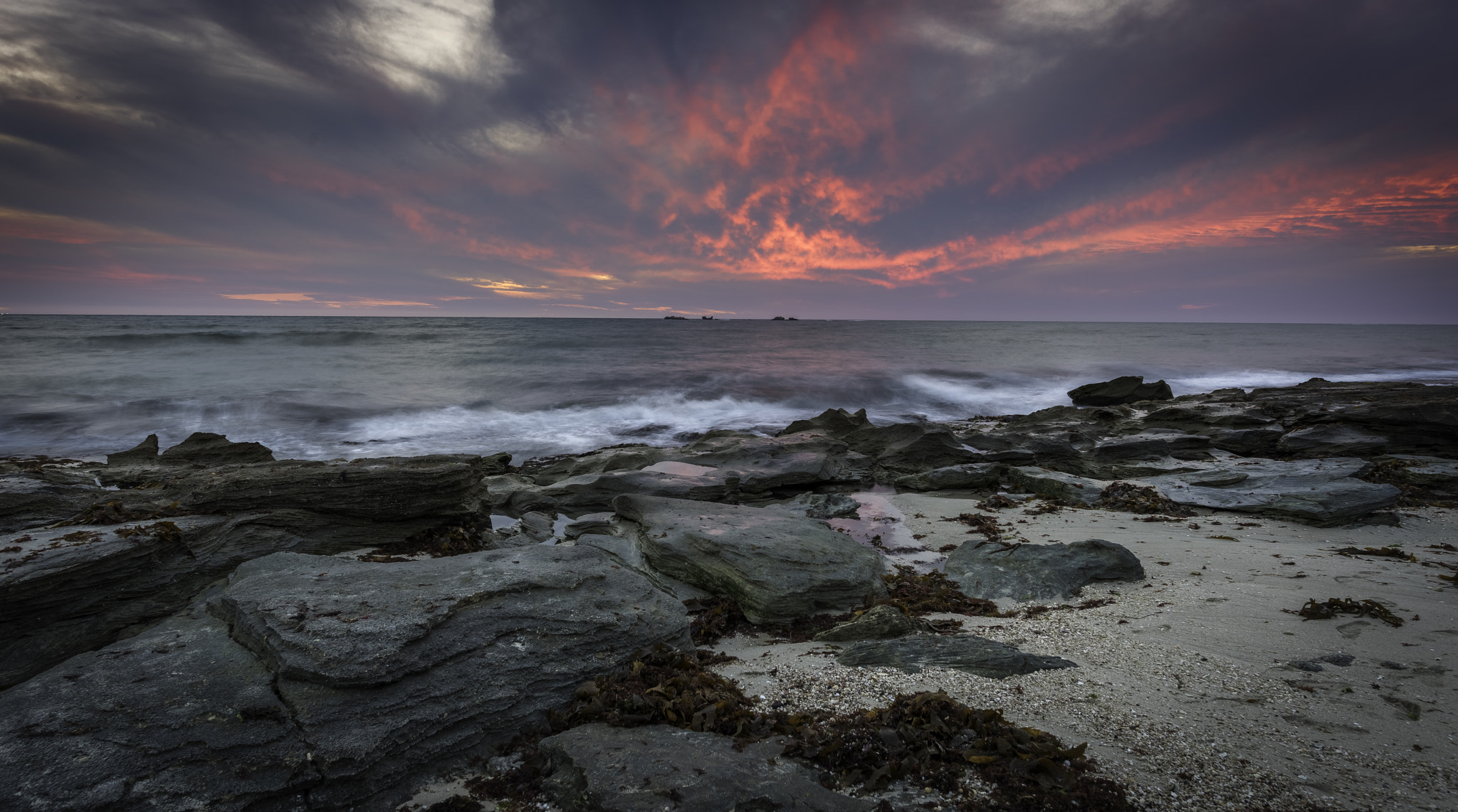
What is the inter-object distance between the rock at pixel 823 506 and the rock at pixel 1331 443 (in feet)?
29.8

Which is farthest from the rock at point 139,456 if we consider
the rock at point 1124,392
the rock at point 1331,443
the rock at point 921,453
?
the rock at point 1124,392

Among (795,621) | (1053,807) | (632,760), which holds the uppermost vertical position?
(1053,807)

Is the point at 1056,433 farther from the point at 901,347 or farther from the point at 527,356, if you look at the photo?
the point at 901,347

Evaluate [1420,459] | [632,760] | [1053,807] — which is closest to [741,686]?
[632,760]

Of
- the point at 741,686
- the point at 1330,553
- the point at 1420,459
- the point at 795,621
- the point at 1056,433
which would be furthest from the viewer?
the point at 1056,433

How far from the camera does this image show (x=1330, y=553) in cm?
587

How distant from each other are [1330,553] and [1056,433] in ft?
24.1

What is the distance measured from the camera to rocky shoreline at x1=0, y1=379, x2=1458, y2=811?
8.68 feet

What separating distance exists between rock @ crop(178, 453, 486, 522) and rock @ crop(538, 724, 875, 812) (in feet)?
16.1

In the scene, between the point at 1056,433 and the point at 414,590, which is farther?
the point at 1056,433

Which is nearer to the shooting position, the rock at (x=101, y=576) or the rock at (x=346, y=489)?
the rock at (x=101, y=576)

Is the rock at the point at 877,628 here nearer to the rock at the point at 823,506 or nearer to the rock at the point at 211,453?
the rock at the point at 823,506

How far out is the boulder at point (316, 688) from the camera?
8.44 feet

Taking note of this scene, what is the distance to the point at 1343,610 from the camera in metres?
4.36
